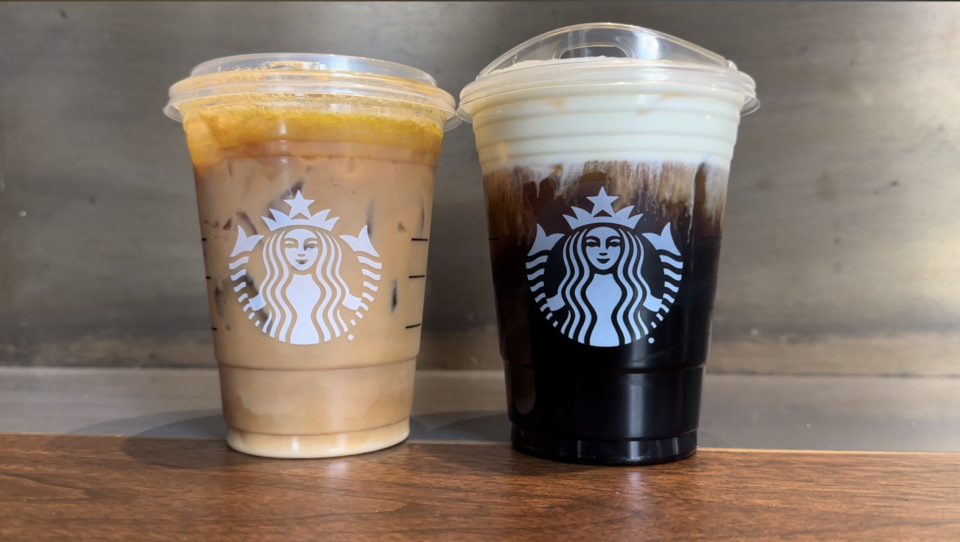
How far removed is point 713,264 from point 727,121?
19cm

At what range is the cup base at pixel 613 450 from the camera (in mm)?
885

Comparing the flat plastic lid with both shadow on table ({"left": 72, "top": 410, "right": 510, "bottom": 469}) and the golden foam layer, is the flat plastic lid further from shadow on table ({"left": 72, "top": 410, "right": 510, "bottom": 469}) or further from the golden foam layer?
shadow on table ({"left": 72, "top": 410, "right": 510, "bottom": 469})

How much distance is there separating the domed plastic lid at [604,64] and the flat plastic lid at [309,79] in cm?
8

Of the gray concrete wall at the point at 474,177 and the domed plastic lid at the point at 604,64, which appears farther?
the gray concrete wall at the point at 474,177

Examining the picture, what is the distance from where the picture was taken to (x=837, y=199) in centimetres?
153

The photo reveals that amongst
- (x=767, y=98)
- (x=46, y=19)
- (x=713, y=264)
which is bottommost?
(x=713, y=264)

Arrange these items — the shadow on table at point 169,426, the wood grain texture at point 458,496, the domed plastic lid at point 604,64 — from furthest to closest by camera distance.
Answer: the shadow on table at point 169,426, the domed plastic lid at point 604,64, the wood grain texture at point 458,496

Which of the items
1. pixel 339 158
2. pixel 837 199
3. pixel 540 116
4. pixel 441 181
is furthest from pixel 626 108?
pixel 837 199

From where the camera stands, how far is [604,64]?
0.84 meters

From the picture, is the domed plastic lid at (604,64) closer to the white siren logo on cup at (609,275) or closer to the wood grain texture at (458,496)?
the white siren logo on cup at (609,275)

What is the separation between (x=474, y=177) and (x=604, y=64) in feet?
2.37

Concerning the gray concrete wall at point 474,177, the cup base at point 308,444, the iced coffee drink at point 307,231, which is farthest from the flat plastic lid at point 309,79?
the gray concrete wall at point 474,177

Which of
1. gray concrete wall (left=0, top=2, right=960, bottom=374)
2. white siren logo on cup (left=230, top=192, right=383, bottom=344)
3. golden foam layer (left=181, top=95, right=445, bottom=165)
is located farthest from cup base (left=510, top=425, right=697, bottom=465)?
gray concrete wall (left=0, top=2, right=960, bottom=374)

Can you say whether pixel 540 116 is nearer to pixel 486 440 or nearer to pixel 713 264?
pixel 713 264
